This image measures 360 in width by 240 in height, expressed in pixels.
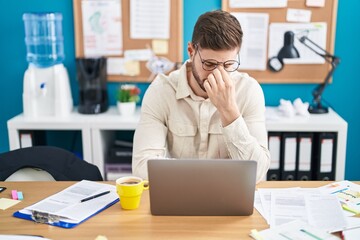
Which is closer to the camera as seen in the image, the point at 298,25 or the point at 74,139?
the point at 298,25

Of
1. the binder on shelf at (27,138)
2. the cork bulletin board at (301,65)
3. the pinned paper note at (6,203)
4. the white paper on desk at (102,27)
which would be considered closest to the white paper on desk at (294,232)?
the pinned paper note at (6,203)

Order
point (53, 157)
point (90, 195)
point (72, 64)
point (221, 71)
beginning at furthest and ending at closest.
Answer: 1. point (72, 64)
2. point (53, 157)
3. point (221, 71)
4. point (90, 195)

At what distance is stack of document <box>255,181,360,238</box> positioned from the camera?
127cm

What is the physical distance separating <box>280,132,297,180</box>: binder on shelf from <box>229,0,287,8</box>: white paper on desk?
0.88m

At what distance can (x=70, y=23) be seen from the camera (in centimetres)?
311

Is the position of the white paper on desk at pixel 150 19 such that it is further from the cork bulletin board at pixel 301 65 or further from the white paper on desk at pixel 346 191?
the white paper on desk at pixel 346 191

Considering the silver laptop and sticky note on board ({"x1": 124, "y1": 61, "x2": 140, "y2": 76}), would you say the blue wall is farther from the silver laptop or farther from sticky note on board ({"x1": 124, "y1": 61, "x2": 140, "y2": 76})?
Result: the silver laptop

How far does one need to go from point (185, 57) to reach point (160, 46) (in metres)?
0.19

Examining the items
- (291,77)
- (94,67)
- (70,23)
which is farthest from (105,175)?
(291,77)

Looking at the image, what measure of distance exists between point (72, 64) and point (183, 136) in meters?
1.62

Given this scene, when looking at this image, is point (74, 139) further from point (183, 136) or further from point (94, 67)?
point (183, 136)

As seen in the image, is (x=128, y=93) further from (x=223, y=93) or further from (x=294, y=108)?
(x=223, y=93)

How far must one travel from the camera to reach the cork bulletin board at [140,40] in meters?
3.01

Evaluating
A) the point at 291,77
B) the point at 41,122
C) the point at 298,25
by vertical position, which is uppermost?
the point at 298,25
